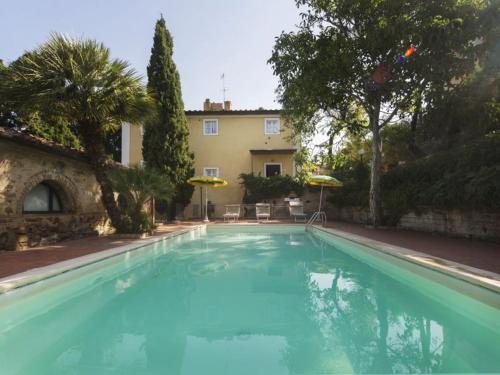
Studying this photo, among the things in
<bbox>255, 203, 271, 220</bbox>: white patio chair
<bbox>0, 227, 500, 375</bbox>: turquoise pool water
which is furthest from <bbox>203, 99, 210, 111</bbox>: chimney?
<bbox>0, 227, 500, 375</bbox>: turquoise pool water

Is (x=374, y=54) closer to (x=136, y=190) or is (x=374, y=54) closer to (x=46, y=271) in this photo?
(x=136, y=190)

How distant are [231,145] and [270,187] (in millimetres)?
4902

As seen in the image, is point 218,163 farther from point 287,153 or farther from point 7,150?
point 7,150

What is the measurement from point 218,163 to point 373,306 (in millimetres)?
19330

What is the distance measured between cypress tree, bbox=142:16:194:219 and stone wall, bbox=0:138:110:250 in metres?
6.78

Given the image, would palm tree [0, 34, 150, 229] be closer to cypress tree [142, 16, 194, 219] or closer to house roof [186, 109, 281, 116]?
cypress tree [142, 16, 194, 219]

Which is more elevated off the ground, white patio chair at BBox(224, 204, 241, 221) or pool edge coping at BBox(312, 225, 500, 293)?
white patio chair at BBox(224, 204, 241, 221)

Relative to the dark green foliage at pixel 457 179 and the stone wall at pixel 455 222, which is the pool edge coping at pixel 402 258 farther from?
the stone wall at pixel 455 222

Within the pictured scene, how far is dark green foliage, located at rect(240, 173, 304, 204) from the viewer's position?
66.4ft

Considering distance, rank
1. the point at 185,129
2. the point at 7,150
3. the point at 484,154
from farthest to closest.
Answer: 1. the point at 185,129
2. the point at 484,154
3. the point at 7,150

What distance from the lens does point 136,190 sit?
35.0ft

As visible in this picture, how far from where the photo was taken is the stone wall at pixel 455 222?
835 cm

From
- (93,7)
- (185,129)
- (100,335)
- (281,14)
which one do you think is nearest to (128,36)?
(93,7)

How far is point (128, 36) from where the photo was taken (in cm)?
1191
